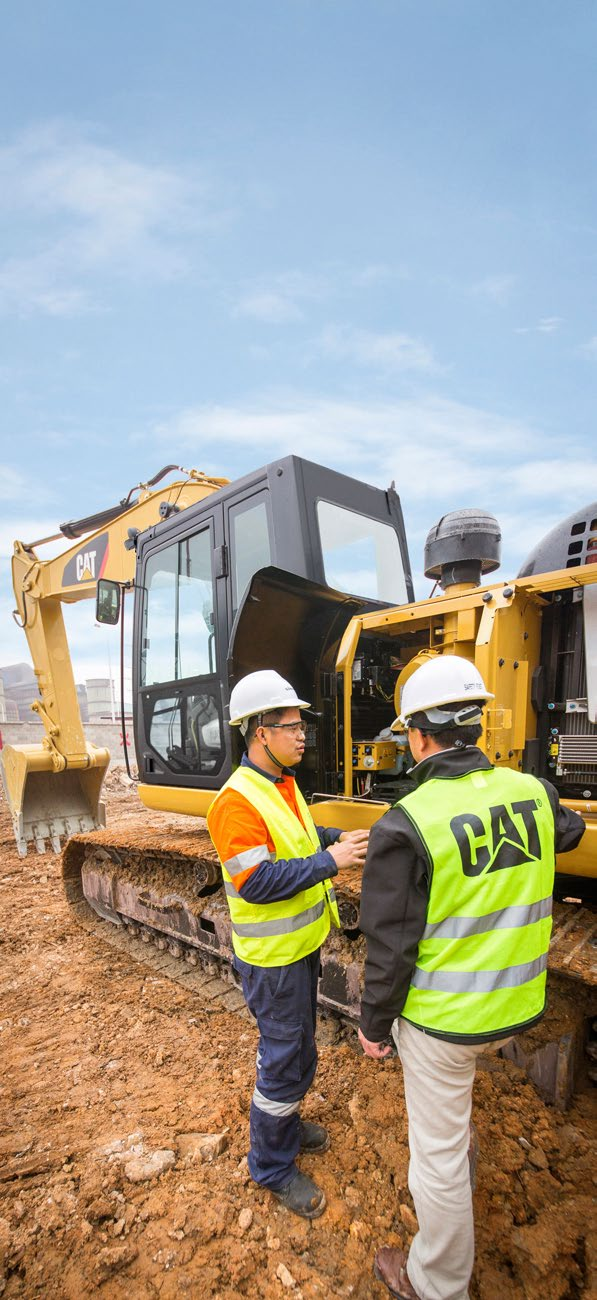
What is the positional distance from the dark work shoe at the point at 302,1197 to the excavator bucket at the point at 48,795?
19.6 feet

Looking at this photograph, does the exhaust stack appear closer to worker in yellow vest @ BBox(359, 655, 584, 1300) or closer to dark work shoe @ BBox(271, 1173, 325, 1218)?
worker in yellow vest @ BBox(359, 655, 584, 1300)

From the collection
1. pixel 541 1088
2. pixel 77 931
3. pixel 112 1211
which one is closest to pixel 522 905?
pixel 541 1088

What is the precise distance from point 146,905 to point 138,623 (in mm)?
2138

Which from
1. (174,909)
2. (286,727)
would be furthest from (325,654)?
(174,909)

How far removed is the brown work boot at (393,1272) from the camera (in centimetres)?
186

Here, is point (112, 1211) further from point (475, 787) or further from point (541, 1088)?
point (475, 787)

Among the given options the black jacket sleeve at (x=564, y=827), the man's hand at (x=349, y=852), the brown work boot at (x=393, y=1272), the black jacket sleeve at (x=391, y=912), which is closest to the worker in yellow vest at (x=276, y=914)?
the man's hand at (x=349, y=852)

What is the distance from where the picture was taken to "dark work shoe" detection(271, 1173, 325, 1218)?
2197 millimetres

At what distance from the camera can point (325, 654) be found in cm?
393

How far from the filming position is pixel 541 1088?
262 centimetres

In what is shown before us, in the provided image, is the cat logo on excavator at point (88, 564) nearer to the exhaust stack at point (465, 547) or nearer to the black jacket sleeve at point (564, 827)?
the exhaust stack at point (465, 547)

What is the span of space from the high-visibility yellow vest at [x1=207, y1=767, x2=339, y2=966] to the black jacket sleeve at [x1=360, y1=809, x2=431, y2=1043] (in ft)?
1.58

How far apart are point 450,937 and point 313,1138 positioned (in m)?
1.53

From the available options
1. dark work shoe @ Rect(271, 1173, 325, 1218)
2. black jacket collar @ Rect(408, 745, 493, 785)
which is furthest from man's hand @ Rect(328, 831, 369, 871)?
dark work shoe @ Rect(271, 1173, 325, 1218)
